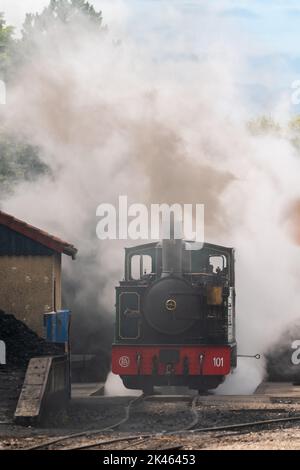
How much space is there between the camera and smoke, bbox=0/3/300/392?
26469 millimetres

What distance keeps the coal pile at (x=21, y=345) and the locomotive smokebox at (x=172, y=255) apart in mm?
2626

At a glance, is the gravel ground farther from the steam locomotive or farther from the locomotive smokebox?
the locomotive smokebox

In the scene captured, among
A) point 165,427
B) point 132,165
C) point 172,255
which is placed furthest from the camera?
point 132,165

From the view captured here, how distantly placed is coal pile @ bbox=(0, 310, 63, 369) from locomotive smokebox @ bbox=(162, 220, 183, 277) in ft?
8.62

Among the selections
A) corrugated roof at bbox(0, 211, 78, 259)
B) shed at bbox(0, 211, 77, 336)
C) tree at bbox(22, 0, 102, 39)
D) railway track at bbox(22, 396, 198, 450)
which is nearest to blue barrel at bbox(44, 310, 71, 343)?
shed at bbox(0, 211, 77, 336)

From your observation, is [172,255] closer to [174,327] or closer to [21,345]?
[174,327]

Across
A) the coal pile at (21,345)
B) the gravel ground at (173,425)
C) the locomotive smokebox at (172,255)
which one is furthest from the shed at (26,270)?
the gravel ground at (173,425)

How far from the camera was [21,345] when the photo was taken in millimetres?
19297

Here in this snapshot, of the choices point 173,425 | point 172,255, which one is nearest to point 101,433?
point 173,425

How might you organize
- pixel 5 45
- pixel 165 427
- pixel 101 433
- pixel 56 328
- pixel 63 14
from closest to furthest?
pixel 101 433 → pixel 165 427 → pixel 56 328 → pixel 5 45 → pixel 63 14

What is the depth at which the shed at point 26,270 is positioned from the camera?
22000 millimetres

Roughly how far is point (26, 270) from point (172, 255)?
3.75 meters

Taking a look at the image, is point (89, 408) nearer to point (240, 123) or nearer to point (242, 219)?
point (242, 219)
